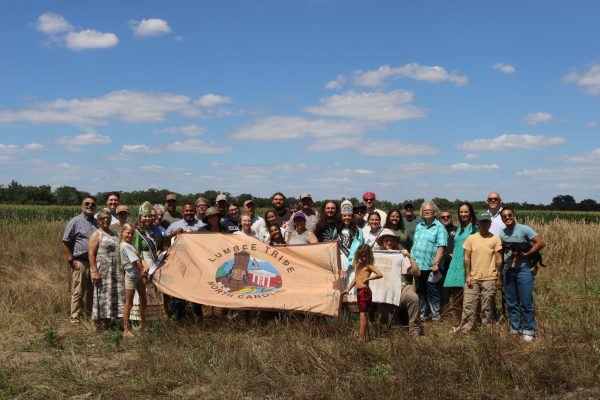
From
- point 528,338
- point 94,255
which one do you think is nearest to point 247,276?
point 94,255

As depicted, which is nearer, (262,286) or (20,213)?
(262,286)

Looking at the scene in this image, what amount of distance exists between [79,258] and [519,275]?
22.3ft

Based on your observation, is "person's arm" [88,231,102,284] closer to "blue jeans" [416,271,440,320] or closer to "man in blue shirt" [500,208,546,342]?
"blue jeans" [416,271,440,320]

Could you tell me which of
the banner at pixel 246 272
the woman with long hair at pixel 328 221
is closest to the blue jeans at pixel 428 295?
the banner at pixel 246 272

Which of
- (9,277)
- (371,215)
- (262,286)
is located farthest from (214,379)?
(9,277)

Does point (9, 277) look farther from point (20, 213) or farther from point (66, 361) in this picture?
point (20, 213)

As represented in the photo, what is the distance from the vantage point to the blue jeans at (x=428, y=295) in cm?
898

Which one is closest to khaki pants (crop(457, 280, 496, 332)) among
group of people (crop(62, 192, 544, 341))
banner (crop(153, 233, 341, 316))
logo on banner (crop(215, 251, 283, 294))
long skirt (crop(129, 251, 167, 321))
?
group of people (crop(62, 192, 544, 341))

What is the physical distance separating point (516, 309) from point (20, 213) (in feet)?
120

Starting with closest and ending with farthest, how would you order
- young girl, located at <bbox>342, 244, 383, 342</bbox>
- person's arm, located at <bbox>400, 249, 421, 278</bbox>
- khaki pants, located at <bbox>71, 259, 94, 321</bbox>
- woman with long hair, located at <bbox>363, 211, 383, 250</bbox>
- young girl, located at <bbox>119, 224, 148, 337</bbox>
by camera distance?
young girl, located at <bbox>342, 244, 383, 342</bbox> → person's arm, located at <bbox>400, 249, 421, 278</bbox> → young girl, located at <bbox>119, 224, 148, 337</bbox> → woman with long hair, located at <bbox>363, 211, 383, 250</bbox> → khaki pants, located at <bbox>71, 259, 94, 321</bbox>

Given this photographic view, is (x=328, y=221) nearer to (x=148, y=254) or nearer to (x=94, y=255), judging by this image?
(x=148, y=254)

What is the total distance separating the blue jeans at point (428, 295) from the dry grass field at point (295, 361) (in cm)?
36

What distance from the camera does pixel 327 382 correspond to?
5.89 m

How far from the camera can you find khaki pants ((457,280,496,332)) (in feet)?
26.7
